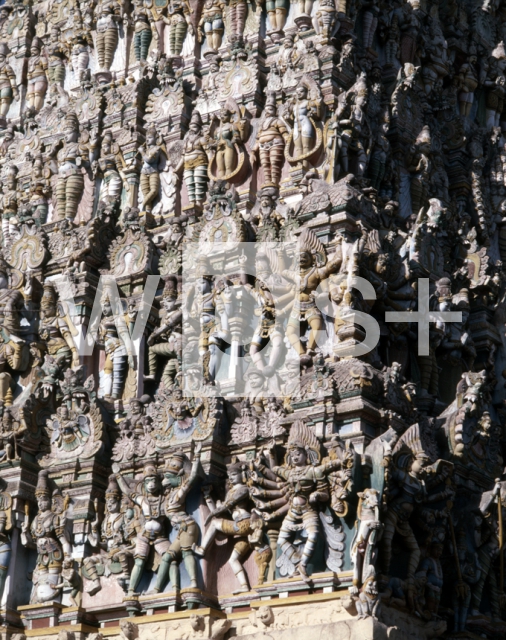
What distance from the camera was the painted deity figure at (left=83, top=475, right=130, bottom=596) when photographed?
21000 millimetres

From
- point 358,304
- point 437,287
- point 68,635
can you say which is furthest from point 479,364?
point 68,635

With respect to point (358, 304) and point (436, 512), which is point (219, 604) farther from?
point (358, 304)

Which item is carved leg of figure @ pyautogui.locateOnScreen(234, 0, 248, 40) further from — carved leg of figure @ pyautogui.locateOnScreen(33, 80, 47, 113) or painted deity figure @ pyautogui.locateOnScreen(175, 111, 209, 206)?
carved leg of figure @ pyautogui.locateOnScreen(33, 80, 47, 113)

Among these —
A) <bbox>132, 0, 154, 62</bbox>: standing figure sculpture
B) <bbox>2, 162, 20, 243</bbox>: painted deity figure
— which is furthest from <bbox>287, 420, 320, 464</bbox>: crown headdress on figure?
<bbox>132, 0, 154, 62</bbox>: standing figure sculpture

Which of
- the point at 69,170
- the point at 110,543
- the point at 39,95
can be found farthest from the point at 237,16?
the point at 110,543

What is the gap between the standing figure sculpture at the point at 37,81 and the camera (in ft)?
89.8

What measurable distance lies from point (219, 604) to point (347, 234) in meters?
5.43

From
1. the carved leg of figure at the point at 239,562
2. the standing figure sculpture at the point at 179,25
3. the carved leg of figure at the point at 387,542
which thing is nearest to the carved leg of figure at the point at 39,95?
the standing figure sculpture at the point at 179,25

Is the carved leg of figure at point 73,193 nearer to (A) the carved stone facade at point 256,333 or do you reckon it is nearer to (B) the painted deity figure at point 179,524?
(A) the carved stone facade at point 256,333

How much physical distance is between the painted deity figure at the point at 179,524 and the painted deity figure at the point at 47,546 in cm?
192

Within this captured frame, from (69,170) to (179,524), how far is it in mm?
7394

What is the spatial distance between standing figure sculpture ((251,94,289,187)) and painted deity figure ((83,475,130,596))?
5.15 m

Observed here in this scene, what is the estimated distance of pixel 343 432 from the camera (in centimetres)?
1984

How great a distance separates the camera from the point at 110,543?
70.0ft
